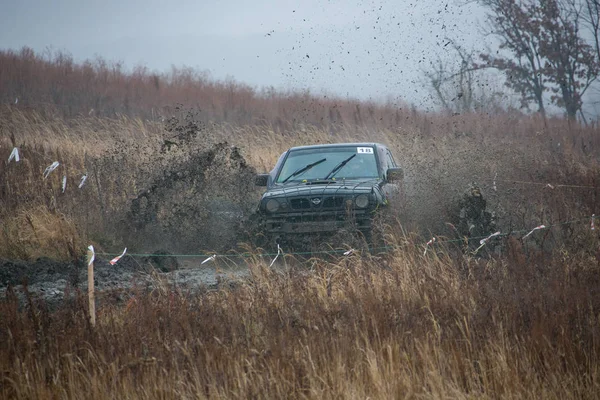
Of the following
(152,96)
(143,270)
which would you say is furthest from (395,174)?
(152,96)

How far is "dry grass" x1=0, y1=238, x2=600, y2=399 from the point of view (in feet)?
19.9

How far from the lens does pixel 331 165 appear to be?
1257 cm

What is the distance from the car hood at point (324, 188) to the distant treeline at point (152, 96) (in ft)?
43.7

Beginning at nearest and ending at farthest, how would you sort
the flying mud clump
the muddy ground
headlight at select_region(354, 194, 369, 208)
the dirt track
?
→ the dirt track
the muddy ground
headlight at select_region(354, 194, 369, 208)
the flying mud clump

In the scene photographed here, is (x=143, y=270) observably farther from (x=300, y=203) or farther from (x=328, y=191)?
(x=328, y=191)

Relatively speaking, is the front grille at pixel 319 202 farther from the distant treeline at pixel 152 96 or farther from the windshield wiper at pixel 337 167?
the distant treeline at pixel 152 96

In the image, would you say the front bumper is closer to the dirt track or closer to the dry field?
the dry field

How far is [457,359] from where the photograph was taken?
6.38 m

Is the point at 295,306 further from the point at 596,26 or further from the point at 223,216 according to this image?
the point at 596,26

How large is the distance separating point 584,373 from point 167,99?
83.0 feet

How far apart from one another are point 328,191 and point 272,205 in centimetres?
82

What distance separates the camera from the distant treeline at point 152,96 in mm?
26469

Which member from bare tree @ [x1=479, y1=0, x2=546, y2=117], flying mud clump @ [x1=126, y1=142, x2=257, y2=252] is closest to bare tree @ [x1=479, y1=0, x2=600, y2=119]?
bare tree @ [x1=479, y1=0, x2=546, y2=117]

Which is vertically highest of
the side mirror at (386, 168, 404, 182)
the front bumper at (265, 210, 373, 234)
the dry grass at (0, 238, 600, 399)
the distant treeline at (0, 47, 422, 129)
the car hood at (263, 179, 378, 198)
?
the distant treeline at (0, 47, 422, 129)
